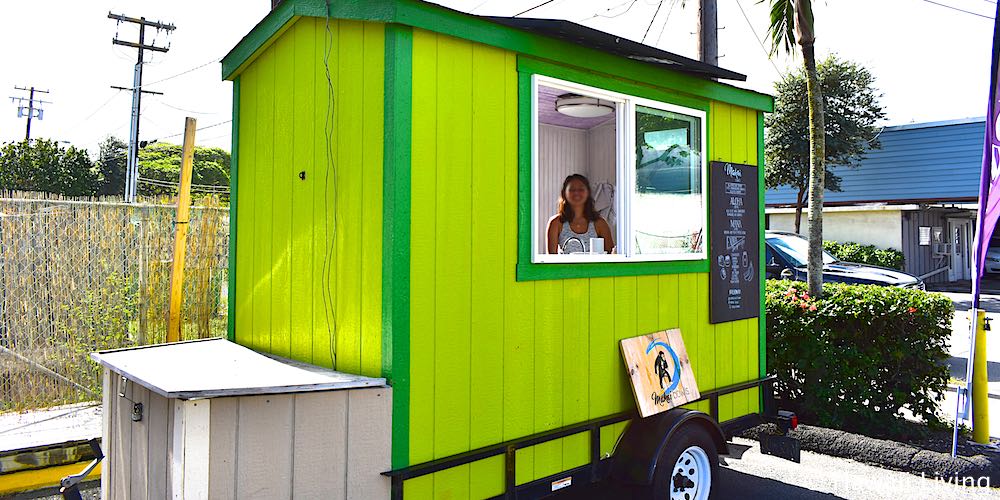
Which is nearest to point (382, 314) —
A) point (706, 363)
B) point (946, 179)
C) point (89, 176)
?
point (706, 363)

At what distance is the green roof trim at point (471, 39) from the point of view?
324cm

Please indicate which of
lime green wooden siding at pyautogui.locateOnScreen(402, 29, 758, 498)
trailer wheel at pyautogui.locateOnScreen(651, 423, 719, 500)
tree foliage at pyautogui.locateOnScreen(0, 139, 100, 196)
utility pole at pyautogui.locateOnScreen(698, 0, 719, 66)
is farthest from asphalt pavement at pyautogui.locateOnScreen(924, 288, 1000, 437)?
tree foliage at pyautogui.locateOnScreen(0, 139, 100, 196)

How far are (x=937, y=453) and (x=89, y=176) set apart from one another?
1486 inches

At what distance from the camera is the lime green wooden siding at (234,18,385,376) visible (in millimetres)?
3312

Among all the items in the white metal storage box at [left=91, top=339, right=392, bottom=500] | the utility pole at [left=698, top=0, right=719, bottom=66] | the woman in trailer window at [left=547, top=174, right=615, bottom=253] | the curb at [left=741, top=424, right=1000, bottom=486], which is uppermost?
the utility pole at [left=698, top=0, right=719, bottom=66]

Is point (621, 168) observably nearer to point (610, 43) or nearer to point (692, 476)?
point (610, 43)

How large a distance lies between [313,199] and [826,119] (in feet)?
65.7

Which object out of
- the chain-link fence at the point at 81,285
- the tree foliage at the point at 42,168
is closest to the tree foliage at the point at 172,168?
the tree foliage at the point at 42,168

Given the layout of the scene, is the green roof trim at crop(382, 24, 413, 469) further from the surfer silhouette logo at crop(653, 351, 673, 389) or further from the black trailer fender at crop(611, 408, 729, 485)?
the surfer silhouette logo at crop(653, 351, 673, 389)

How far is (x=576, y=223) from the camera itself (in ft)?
19.9

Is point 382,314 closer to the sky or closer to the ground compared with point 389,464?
closer to the sky

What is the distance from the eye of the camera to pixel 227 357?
382 cm

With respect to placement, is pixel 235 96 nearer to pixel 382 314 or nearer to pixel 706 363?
pixel 382 314

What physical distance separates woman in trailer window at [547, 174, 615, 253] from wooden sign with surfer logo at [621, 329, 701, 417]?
1145 mm
